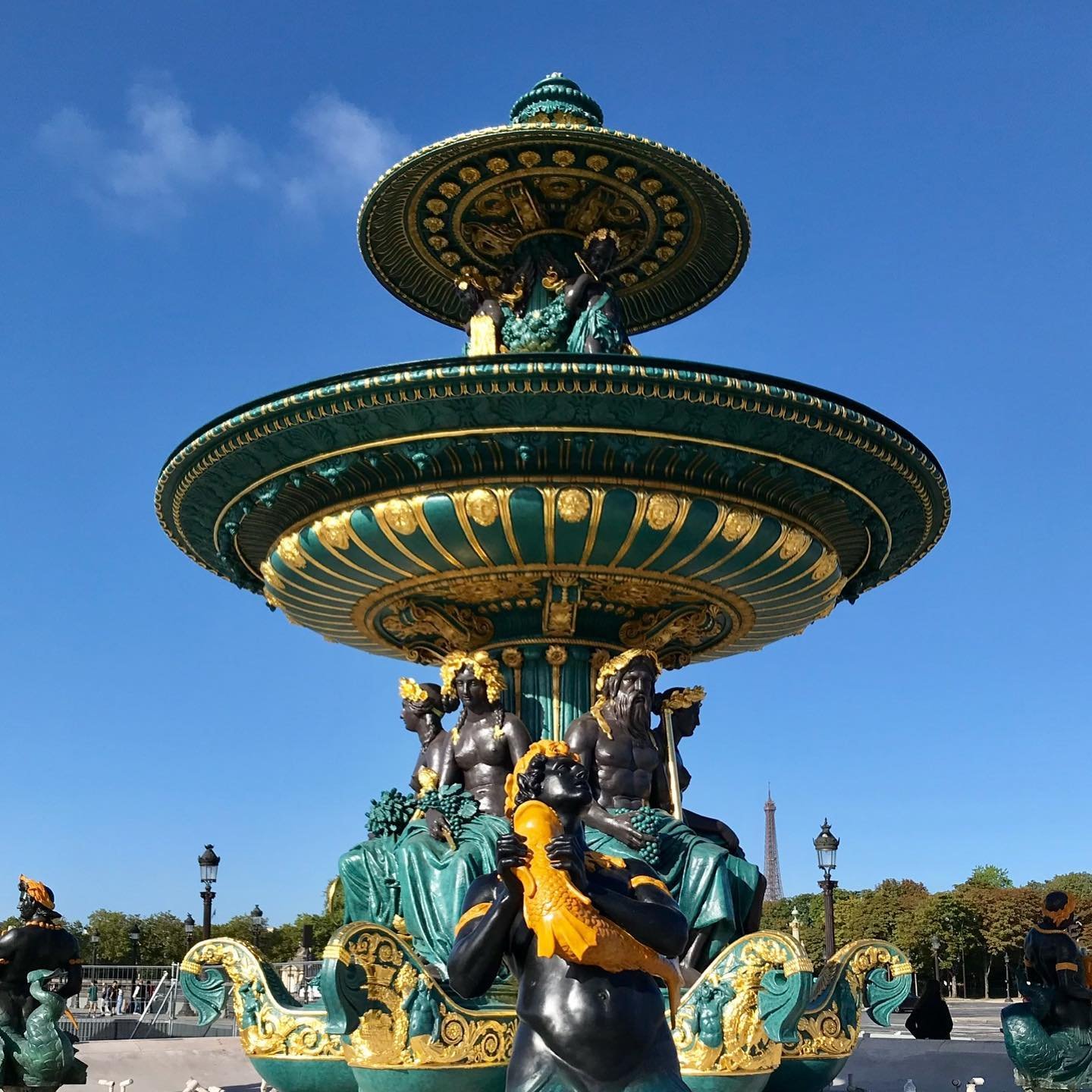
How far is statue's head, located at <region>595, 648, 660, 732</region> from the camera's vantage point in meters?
9.24

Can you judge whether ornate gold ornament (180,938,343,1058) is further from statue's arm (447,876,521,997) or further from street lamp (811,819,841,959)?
street lamp (811,819,841,959)

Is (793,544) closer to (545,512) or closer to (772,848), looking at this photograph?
(545,512)

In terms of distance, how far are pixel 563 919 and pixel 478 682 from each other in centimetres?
574

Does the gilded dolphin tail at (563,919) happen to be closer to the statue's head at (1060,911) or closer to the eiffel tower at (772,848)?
the statue's head at (1060,911)

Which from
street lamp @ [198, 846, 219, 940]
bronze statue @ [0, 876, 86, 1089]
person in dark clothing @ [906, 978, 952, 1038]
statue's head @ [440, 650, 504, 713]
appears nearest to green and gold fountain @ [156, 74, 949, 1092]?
statue's head @ [440, 650, 504, 713]

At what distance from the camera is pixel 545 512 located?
28.7 feet

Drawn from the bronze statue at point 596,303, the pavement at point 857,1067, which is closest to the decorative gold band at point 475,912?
the bronze statue at point 596,303

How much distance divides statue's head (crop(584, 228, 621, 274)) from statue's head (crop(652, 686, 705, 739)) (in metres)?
3.60

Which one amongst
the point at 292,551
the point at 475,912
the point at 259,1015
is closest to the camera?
the point at 475,912

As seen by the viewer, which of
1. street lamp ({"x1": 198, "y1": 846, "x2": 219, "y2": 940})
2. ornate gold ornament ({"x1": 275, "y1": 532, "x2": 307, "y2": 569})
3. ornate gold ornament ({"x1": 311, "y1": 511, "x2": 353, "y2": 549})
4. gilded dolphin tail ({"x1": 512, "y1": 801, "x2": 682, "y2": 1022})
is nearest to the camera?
gilded dolphin tail ({"x1": 512, "y1": 801, "x2": 682, "y2": 1022})

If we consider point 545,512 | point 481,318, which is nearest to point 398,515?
point 545,512

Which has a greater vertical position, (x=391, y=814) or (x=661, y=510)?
(x=661, y=510)

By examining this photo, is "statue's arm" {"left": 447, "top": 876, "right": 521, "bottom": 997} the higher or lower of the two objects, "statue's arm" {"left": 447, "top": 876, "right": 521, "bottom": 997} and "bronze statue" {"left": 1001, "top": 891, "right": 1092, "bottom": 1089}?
the higher

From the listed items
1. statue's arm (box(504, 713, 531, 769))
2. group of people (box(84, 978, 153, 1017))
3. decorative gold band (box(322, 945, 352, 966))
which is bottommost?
group of people (box(84, 978, 153, 1017))
